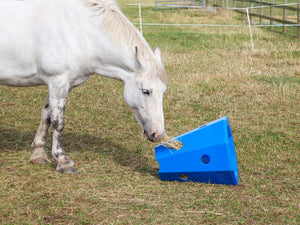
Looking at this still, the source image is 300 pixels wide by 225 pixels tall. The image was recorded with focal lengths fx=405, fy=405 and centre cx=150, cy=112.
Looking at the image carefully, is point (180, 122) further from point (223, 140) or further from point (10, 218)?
point (10, 218)

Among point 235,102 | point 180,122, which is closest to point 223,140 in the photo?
point 180,122

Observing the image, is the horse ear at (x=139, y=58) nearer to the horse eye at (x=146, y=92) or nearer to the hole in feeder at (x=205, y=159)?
the horse eye at (x=146, y=92)

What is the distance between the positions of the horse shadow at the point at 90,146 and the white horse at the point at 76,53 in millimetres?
662

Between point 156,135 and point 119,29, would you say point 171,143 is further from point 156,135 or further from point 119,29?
point 119,29

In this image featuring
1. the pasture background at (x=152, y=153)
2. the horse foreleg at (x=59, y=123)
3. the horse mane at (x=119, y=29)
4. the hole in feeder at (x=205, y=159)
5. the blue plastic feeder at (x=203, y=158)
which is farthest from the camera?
the horse foreleg at (x=59, y=123)

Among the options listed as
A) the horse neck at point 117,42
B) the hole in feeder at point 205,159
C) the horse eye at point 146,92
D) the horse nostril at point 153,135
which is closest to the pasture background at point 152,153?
the hole in feeder at point 205,159

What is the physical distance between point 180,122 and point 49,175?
2407 millimetres

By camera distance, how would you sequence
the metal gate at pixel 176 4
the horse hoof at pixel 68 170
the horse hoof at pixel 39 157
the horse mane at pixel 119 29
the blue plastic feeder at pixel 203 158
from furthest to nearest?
1. the metal gate at pixel 176 4
2. the horse hoof at pixel 39 157
3. the horse hoof at pixel 68 170
4. the horse mane at pixel 119 29
5. the blue plastic feeder at pixel 203 158

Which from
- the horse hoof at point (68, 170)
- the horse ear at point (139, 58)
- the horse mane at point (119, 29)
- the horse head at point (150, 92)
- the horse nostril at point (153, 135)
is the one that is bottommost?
the horse hoof at point (68, 170)

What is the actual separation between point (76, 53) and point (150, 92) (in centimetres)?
88

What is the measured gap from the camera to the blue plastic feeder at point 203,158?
152 inches

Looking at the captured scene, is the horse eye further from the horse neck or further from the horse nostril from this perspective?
the horse nostril

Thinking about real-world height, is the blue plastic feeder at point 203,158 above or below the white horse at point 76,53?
below

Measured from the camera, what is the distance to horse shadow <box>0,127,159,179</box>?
15.4 feet
